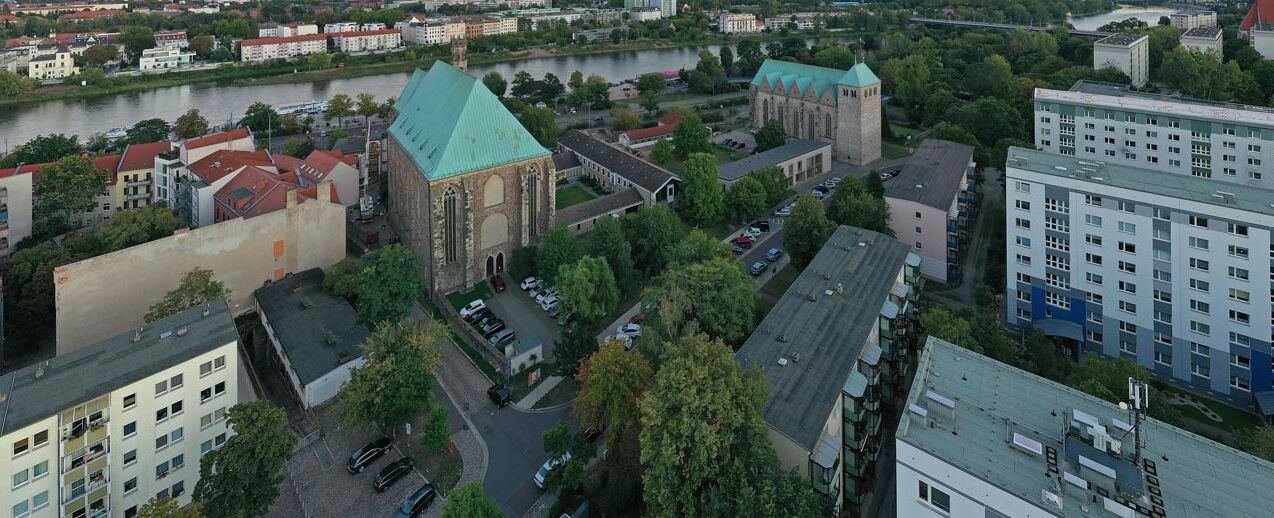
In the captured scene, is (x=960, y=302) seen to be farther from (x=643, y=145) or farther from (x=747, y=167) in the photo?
(x=643, y=145)

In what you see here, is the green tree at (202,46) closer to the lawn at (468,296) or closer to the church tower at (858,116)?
the lawn at (468,296)

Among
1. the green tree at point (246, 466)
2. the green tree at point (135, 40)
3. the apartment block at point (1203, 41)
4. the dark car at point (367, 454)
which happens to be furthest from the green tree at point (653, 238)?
the green tree at point (135, 40)

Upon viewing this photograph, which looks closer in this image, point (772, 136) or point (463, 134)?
point (463, 134)

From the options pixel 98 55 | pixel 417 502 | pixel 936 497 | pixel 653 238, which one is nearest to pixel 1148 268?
pixel 936 497

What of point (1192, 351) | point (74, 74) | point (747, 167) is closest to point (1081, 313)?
point (1192, 351)

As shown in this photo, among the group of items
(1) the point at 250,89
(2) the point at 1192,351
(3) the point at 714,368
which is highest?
(1) the point at 250,89

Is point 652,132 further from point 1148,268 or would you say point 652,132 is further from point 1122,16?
point 1122,16
